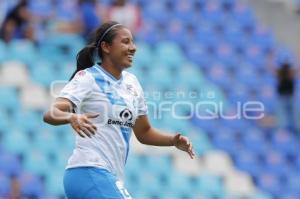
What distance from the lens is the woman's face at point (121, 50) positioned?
5246 mm

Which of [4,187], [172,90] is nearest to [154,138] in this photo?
[4,187]

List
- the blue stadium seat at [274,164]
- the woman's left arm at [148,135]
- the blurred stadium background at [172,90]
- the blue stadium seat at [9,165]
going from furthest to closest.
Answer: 1. the blue stadium seat at [274,164]
2. the blurred stadium background at [172,90]
3. the blue stadium seat at [9,165]
4. the woman's left arm at [148,135]

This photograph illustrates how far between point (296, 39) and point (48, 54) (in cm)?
388

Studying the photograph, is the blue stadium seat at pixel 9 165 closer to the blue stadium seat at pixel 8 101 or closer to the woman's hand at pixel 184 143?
the blue stadium seat at pixel 8 101

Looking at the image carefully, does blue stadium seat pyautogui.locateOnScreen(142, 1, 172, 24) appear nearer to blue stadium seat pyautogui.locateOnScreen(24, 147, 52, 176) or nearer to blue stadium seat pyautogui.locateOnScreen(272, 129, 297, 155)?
blue stadium seat pyautogui.locateOnScreen(272, 129, 297, 155)

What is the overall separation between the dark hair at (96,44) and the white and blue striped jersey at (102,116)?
0.54 ft

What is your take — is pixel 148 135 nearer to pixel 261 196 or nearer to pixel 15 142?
pixel 15 142

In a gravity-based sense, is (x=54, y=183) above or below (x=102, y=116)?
below

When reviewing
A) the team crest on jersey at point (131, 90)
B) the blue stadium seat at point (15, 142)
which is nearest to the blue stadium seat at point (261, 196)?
the blue stadium seat at point (15, 142)

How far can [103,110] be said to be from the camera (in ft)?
16.7

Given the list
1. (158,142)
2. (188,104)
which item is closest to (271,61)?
(188,104)

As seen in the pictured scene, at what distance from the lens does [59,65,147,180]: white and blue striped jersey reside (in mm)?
5051

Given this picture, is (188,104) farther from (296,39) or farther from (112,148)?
(112,148)

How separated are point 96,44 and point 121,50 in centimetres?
18
